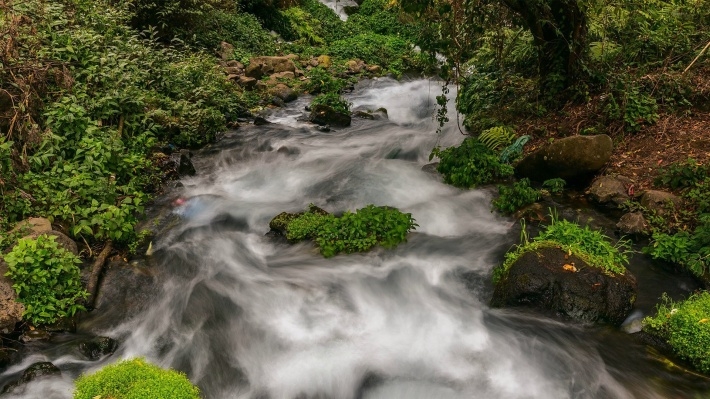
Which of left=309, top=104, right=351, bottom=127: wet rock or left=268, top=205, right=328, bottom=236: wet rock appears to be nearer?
left=268, top=205, right=328, bottom=236: wet rock

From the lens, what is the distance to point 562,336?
213 inches

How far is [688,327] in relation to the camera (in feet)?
16.2

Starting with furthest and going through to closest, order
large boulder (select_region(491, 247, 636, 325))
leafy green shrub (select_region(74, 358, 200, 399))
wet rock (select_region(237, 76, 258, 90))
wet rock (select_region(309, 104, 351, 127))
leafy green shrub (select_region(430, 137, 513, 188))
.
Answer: wet rock (select_region(237, 76, 258, 90)), wet rock (select_region(309, 104, 351, 127)), leafy green shrub (select_region(430, 137, 513, 188)), large boulder (select_region(491, 247, 636, 325)), leafy green shrub (select_region(74, 358, 200, 399))

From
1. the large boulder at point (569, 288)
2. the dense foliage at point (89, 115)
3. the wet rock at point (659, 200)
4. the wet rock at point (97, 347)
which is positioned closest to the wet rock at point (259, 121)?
the dense foliage at point (89, 115)

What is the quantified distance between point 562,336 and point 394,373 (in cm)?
188

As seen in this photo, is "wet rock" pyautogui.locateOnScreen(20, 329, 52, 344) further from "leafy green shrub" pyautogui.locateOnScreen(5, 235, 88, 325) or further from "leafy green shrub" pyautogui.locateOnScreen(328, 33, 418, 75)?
"leafy green shrub" pyautogui.locateOnScreen(328, 33, 418, 75)

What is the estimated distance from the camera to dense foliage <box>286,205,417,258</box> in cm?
682

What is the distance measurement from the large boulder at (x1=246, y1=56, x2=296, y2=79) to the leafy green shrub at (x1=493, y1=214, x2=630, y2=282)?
10179 mm

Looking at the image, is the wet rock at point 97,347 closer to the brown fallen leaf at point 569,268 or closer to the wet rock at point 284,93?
the brown fallen leaf at point 569,268

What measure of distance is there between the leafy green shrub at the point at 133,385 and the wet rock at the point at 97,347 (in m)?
1.07

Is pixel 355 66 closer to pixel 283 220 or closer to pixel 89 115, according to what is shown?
pixel 89 115

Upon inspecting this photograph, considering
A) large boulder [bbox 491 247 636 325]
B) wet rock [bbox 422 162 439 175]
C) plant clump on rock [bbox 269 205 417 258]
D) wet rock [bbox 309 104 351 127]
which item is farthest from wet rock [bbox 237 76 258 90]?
large boulder [bbox 491 247 636 325]

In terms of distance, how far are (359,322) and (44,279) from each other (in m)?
3.39

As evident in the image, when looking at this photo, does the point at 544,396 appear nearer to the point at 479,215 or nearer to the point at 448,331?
the point at 448,331
